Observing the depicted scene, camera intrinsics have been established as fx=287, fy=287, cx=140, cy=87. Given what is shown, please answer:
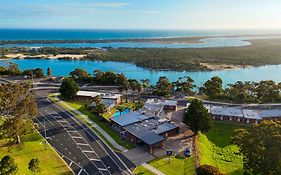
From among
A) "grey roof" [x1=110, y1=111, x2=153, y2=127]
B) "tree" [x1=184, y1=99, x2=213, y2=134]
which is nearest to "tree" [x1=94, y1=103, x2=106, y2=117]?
"grey roof" [x1=110, y1=111, x2=153, y2=127]

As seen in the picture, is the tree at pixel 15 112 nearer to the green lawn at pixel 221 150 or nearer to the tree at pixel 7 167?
the tree at pixel 7 167

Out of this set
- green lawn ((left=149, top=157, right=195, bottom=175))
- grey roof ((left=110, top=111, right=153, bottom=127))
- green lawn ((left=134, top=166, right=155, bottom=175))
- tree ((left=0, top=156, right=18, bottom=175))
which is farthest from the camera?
grey roof ((left=110, top=111, right=153, bottom=127))

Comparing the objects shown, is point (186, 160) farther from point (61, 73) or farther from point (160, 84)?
point (61, 73)

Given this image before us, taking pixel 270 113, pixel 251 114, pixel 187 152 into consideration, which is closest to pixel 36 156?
pixel 187 152

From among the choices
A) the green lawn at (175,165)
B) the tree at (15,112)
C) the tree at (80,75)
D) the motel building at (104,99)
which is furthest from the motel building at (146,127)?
the tree at (80,75)

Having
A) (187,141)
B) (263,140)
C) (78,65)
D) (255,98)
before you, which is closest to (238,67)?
(255,98)

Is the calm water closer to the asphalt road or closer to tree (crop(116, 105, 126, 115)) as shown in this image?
tree (crop(116, 105, 126, 115))
